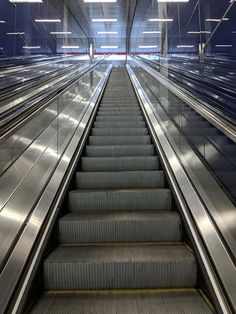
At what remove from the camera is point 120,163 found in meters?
3.68

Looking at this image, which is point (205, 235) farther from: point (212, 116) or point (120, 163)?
point (120, 163)

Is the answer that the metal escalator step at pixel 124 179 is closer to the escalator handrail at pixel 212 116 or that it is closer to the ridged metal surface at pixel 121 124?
the escalator handrail at pixel 212 116

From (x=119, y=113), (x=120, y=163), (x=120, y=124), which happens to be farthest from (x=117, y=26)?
(x=120, y=163)

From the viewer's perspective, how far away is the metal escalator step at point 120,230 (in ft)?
8.45

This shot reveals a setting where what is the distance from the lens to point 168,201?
2.94m

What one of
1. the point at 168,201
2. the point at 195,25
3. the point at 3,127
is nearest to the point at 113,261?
the point at 168,201

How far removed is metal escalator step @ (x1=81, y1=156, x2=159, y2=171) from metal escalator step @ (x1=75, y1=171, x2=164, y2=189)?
1.23ft

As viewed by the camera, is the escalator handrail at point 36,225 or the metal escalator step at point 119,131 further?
the metal escalator step at point 119,131

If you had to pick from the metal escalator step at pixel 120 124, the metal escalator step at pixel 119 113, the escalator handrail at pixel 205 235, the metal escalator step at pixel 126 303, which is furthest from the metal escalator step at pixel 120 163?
the metal escalator step at pixel 119 113

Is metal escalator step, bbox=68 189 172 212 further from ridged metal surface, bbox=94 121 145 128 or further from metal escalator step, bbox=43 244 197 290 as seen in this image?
ridged metal surface, bbox=94 121 145 128

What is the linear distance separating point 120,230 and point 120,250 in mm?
229

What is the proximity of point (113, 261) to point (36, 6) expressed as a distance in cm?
1043

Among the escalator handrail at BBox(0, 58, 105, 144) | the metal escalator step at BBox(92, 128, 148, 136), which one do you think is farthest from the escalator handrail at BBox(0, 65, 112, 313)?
the metal escalator step at BBox(92, 128, 148, 136)

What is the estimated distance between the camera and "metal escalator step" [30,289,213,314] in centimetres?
187
